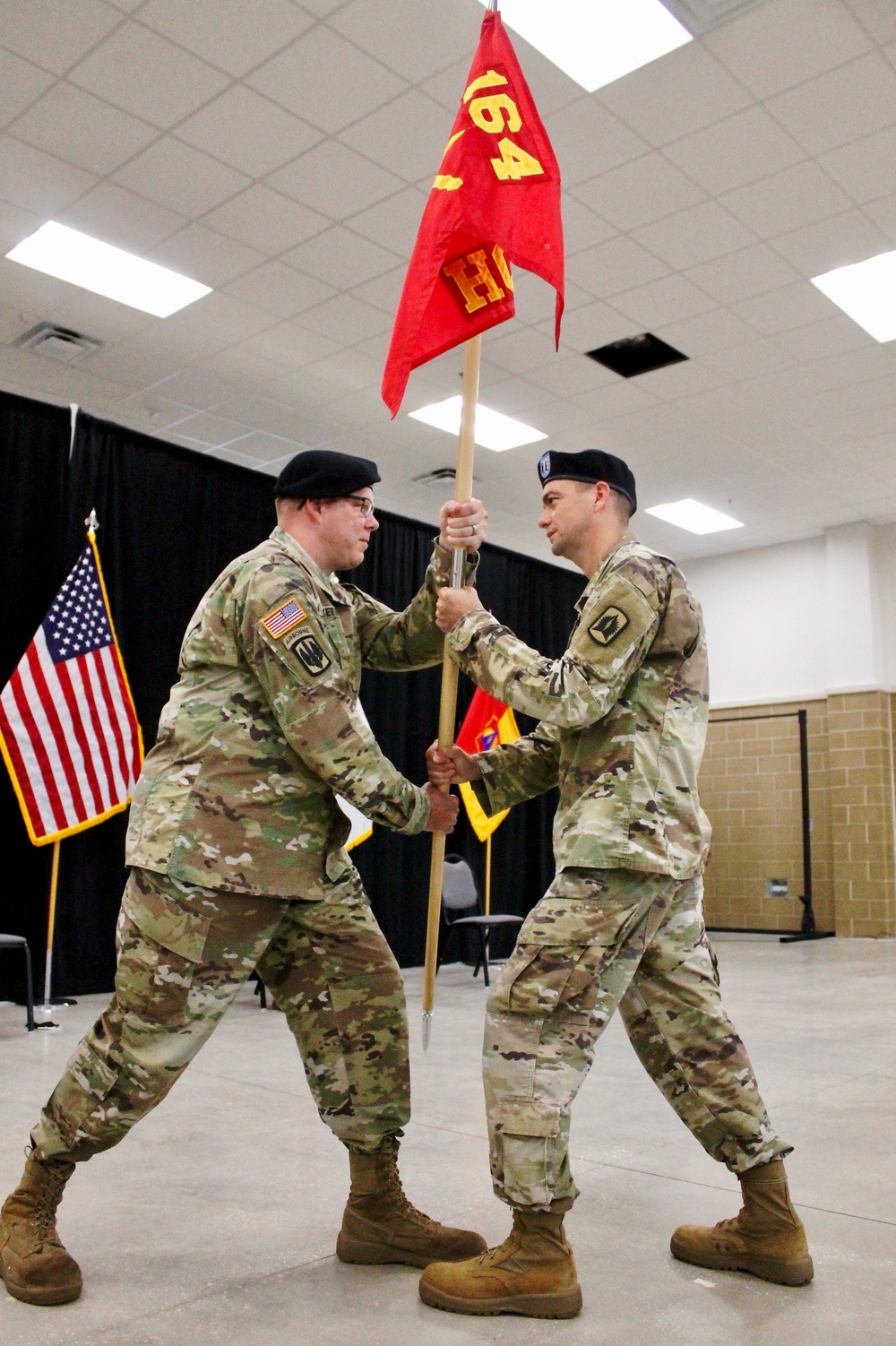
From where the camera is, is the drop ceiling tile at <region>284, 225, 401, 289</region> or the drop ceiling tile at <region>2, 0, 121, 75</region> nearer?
the drop ceiling tile at <region>2, 0, 121, 75</region>

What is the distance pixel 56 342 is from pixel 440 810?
214 inches

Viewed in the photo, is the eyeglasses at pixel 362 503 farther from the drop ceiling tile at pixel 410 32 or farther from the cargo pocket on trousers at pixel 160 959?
the drop ceiling tile at pixel 410 32

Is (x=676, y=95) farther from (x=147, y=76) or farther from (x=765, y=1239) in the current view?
(x=765, y=1239)

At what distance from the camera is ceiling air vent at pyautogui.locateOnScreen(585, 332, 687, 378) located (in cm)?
665

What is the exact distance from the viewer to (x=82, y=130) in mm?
4711

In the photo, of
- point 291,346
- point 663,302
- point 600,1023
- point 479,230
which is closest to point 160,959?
Answer: point 600,1023

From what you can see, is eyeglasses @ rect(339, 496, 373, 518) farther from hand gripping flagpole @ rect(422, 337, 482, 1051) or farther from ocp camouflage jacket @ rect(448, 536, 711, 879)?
ocp camouflage jacket @ rect(448, 536, 711, 879)

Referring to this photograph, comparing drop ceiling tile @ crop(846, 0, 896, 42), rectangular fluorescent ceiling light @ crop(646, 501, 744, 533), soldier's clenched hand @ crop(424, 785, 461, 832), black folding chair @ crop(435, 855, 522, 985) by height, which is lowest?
black folding chair @ crop(435, 855, 522, 985)

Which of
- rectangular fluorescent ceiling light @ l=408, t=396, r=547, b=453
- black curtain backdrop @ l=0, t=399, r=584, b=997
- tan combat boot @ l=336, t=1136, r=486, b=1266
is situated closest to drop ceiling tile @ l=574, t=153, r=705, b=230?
rectangular fluorescent ceiling light @ l=408, t=396, r=547, b=453

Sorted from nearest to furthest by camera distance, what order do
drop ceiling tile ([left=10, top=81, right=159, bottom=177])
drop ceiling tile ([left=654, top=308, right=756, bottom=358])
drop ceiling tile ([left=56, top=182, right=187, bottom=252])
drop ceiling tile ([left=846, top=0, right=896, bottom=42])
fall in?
drop ceiling tile ([left=846, top=0, right=896, bottom=42])
drop ceiling tile ([left=10, top=81, right=159, bottom=177])
drop ceiling tile ([left=56, top=182, right=187, bottom=252])
drop ceiling tile ([left=654, top=308, right=756, bottom=358])

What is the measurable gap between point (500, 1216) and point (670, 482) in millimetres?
7574

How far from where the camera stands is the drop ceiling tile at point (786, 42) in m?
4.05

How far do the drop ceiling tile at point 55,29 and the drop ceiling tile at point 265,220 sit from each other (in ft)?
3.39

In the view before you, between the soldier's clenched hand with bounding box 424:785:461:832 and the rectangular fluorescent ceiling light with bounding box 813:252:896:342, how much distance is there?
479 cm
